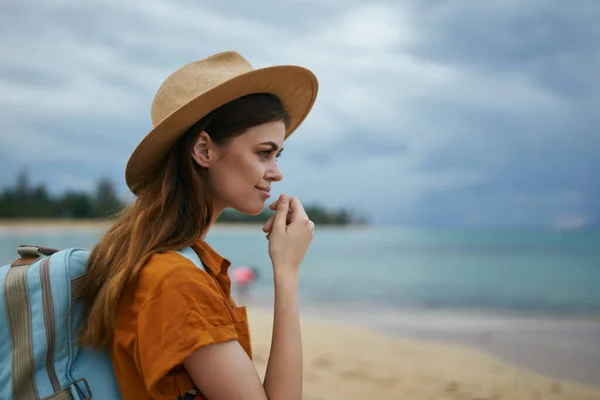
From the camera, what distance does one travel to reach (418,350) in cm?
727

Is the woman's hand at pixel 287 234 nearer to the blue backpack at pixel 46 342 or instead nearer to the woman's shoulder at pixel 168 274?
the woman's shoulder at pixel 168 274

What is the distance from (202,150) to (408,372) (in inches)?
186

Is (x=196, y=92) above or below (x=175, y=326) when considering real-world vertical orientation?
above

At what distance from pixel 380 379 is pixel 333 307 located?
234 inches

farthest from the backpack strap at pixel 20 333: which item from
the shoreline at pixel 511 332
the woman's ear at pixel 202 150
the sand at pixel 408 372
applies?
the shoreline at pixel 511 332

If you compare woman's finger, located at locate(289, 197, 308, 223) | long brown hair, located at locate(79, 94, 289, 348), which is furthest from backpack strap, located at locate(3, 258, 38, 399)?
woman's finger, located at locate(289, 197, 308, 223)

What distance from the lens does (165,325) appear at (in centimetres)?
149

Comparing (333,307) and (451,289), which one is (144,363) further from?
(451,289)

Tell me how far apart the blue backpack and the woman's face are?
506 mm

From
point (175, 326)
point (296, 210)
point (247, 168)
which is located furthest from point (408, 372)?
point (175, 326)

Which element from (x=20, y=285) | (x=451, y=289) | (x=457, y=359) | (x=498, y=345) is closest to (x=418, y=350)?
(x=457, y=359)

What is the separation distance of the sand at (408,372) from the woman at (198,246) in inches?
126

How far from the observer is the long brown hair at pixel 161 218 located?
1591mm

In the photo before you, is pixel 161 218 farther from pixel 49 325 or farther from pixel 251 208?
pixel 49 325
